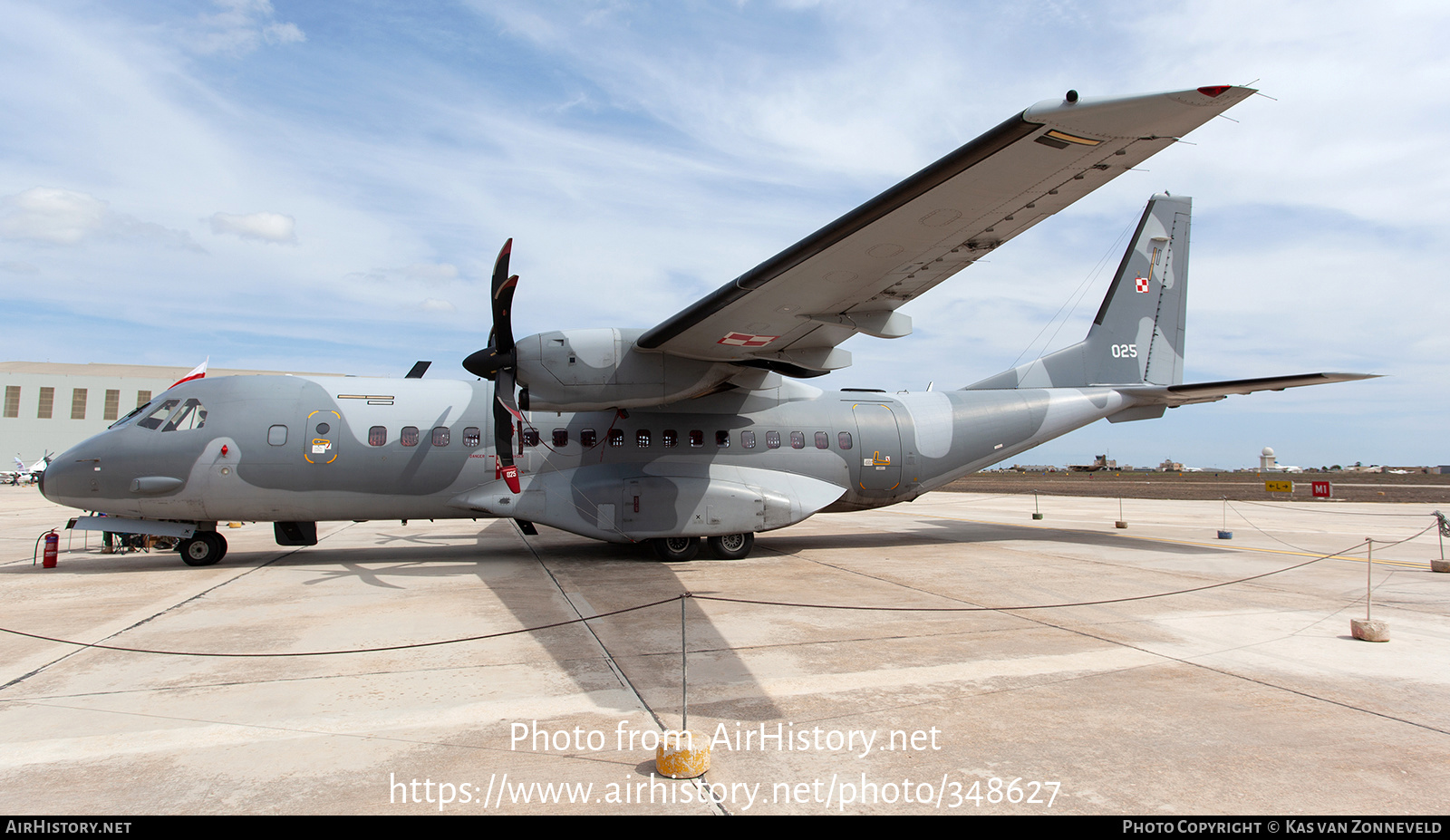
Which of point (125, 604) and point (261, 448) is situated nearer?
point (125, 604)

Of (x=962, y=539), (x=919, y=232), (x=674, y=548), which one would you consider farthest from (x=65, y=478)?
(x=962, y=539)

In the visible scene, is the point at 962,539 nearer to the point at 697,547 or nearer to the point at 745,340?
the point at 697,547

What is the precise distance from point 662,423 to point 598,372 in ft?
8.09

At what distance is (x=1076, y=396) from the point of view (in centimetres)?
1506

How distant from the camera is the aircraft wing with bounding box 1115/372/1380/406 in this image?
40.5ft

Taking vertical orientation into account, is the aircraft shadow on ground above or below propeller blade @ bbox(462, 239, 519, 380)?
below

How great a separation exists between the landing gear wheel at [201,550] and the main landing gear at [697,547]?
7.34 metres

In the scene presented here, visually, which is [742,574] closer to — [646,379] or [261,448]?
[646,379]

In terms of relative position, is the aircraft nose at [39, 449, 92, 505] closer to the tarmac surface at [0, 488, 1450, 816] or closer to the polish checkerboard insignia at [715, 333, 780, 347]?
the tarmac surface at [0, 488, 1450, 816]

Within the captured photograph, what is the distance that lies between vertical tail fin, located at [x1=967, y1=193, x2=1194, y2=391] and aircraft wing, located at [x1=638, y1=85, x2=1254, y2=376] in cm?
678

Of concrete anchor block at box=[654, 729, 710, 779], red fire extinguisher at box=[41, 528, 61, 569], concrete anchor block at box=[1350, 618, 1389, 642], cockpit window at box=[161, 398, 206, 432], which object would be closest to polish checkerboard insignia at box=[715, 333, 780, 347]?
concrete anchor block at box=[654, 729, 710, 779]

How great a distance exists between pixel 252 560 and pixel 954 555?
41.4 ft
